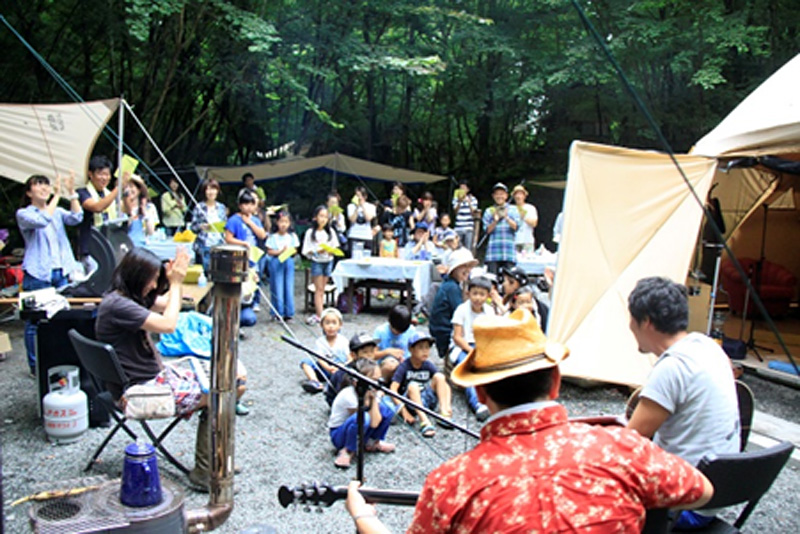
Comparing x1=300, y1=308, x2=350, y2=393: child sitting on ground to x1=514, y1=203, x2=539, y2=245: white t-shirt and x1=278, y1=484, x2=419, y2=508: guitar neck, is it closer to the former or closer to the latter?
x1=278, y1=484, x2=419, y2=508: guitar neck

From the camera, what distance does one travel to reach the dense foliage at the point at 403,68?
12984 mm

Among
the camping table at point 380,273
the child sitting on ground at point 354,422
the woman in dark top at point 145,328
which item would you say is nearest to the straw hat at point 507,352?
the woman in dark top at point 145,328

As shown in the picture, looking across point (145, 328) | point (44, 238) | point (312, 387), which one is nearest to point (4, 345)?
point (44, 238)

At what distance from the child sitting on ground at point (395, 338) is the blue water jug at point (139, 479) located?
2.61 m

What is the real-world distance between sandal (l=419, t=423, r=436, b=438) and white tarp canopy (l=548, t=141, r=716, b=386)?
4.96 feet

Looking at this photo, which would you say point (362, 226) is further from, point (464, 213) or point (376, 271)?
point (464, 213)

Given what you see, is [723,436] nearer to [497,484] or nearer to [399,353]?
[497,484]

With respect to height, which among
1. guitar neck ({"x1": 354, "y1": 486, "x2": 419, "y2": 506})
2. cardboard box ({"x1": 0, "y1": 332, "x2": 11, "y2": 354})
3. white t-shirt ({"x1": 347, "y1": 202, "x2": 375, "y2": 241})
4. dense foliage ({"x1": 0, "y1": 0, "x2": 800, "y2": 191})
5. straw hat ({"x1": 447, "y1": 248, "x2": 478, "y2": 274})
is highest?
dense foliage ({"x1": 0, "y1": 0, "x2": 800, "y2": 191})

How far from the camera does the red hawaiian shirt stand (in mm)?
1393

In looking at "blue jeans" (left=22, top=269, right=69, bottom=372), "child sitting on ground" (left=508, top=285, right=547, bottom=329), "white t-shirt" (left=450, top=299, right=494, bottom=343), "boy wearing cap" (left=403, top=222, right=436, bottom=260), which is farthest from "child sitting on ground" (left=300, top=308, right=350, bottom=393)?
→ "boy wearing cap" (left=403, top=222, right=436, bottom=260)

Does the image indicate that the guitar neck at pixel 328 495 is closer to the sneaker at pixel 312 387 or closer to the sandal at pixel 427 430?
the sandal at pixel 427 430

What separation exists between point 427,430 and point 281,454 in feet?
3.48

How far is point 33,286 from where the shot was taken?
5348 mm

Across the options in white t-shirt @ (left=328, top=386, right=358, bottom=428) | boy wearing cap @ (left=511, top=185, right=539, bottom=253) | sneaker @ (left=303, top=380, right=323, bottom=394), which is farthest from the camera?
boy wearing cap @ (left=511, top=185, right=539, bottom=253)
